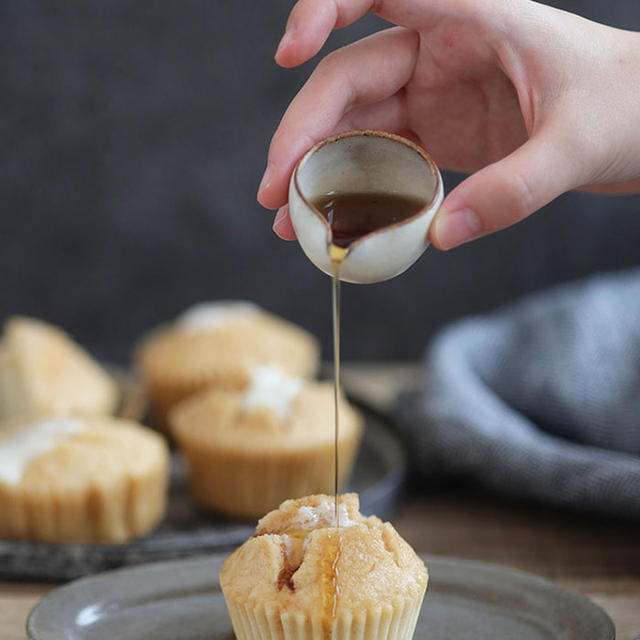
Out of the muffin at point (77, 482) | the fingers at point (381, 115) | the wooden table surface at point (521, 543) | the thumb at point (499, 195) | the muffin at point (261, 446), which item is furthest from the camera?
the muffin at point (261, 446)

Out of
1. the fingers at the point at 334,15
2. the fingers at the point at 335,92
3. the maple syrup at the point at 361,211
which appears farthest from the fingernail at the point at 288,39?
the maple syrup at the point at 361,211

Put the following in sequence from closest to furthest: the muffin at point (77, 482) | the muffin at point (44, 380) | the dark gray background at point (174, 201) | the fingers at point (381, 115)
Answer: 1. the fingers at point (381, 115)
2. the muffin at point (77, 482)
3. the muffin at point (44, 380)
4. the dark gray background at point (174, 201)

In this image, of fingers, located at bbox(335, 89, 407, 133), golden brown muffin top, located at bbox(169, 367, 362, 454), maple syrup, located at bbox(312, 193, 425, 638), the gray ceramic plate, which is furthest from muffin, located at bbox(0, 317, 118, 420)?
maple syrup, located at bbox(312, 193, 425, 638)

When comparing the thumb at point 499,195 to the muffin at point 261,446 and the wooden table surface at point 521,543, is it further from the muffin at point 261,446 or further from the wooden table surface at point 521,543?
the muffin at point 261,446

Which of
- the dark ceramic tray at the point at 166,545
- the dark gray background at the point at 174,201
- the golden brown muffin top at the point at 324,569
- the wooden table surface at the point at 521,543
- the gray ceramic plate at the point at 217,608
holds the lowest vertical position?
the wooden table surface at the point at 521,543

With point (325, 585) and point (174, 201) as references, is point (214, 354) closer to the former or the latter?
point (174, 201)

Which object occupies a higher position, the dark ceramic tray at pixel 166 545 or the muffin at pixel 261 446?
the muffin at pixel 261 446
